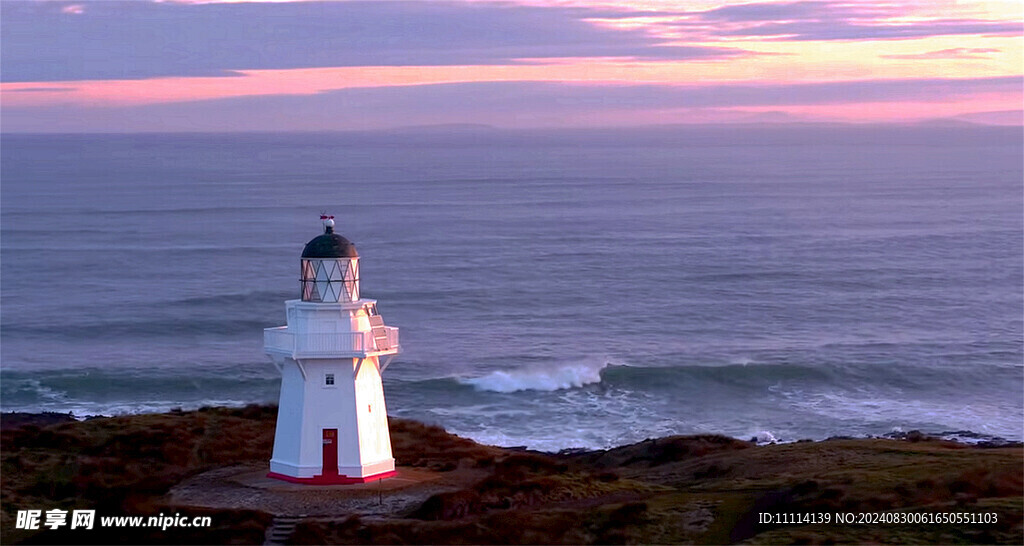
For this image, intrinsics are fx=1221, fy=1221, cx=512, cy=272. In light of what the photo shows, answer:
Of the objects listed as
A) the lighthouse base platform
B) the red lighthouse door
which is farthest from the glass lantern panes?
the lighthouse base platform

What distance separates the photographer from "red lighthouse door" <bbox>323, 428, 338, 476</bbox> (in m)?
17.8

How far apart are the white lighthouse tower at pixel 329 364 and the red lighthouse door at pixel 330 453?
1cm

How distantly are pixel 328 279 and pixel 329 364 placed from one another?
122 cm

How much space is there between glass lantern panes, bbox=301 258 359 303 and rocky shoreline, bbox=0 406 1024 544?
110 inches

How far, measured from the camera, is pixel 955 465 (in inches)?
776

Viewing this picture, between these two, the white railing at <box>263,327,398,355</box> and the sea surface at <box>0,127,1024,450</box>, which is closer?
the white railing at <box>263,327,398,355</box>

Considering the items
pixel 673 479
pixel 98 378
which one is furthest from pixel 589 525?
pixel 98 378

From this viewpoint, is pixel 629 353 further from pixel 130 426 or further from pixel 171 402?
pixel 130 426

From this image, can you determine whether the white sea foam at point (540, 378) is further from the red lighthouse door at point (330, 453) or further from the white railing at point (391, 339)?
the red lighthouse door at point (330, 453)

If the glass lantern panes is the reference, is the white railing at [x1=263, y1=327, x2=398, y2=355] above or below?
below

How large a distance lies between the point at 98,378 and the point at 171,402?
4079 mm

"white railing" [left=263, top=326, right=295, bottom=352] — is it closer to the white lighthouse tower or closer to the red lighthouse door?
the white lighthouse tower

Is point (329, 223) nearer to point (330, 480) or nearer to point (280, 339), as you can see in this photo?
point (280, 339)

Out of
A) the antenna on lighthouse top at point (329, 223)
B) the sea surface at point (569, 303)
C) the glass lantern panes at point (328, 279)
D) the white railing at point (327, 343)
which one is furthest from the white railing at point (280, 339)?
the sea surface at point (569, 303)
